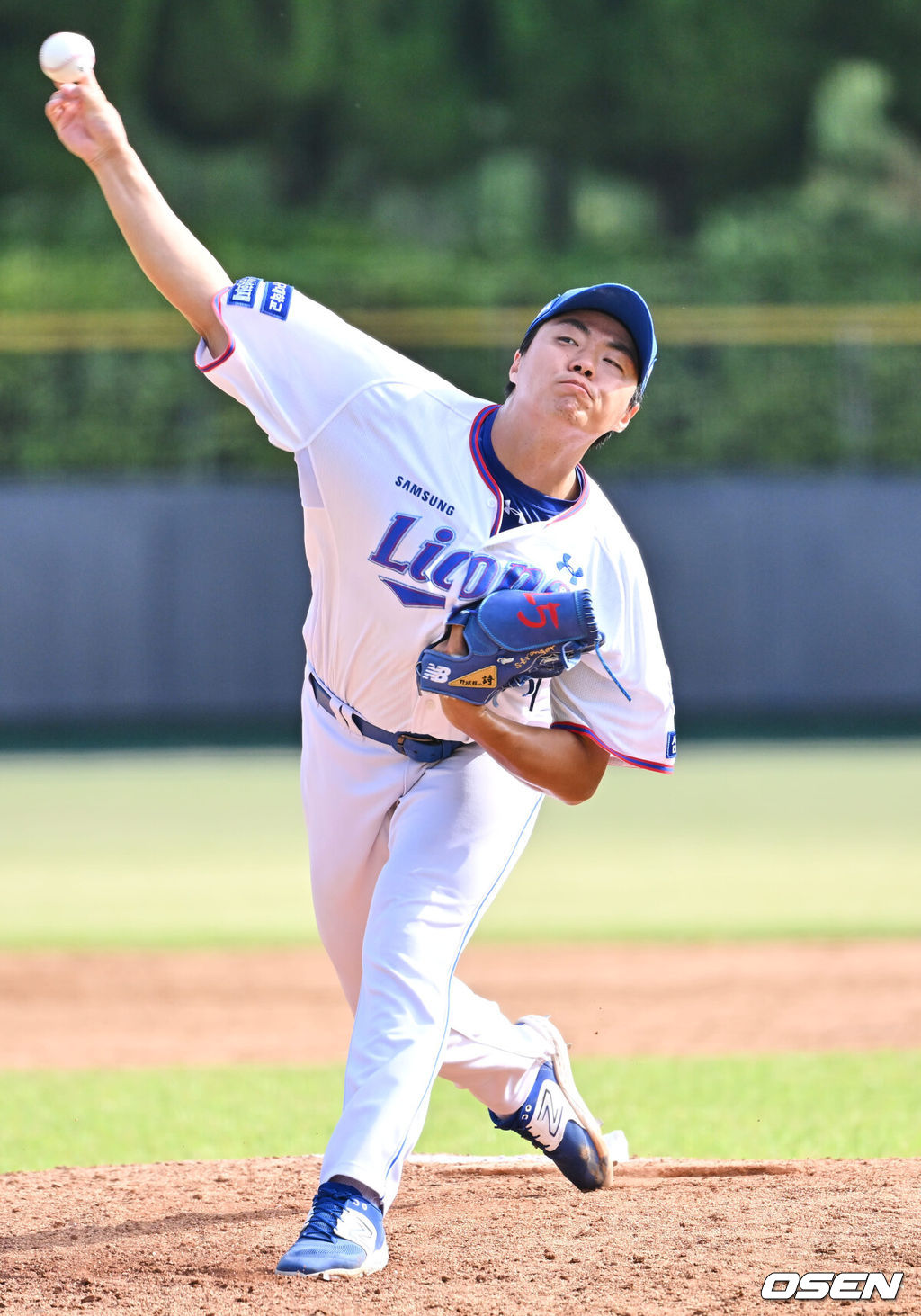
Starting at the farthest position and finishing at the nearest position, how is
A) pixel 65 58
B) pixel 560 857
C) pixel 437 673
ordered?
pixel 560 857, pixel 65 58, pixel 437 673

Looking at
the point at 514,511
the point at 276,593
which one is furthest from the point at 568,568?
the point at 276,593

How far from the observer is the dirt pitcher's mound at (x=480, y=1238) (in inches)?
113

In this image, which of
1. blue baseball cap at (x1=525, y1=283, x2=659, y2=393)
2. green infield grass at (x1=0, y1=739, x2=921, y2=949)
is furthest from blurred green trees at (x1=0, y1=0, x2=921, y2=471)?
blue baseball cap at (x1=525, y1=283, x2=659, y2=393)

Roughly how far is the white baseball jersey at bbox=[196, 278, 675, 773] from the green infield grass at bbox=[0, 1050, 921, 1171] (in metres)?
1.62

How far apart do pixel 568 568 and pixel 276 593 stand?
14058mm

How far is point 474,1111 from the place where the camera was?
5.36 m

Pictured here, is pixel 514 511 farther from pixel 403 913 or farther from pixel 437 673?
pixel 403 913

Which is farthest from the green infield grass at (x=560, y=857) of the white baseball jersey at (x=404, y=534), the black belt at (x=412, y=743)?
the white baseball jersey at (x=404, y=534)

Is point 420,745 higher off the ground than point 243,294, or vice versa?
point 243,294

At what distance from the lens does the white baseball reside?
131 inches

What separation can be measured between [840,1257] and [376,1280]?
0.82 m

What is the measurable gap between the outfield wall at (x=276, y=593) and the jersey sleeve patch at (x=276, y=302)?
44.9 feet

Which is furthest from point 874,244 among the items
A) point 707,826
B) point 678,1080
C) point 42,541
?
point 678,1080

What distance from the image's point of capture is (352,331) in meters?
3.48
